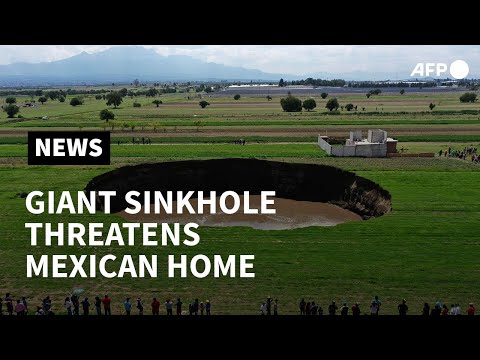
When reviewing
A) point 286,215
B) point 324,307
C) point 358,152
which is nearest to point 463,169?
point 358,152

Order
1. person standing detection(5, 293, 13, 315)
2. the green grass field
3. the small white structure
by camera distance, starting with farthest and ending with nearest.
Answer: the small white structure → the green grass field → person standing detection(5, 293, 13, 315)

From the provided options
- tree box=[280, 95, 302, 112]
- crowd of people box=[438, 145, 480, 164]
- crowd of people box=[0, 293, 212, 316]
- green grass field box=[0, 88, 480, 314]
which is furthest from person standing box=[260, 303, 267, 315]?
tree box=[280, 95, 302, 112]

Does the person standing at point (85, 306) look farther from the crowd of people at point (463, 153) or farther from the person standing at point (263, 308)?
the crowd of people at point (463, 153)

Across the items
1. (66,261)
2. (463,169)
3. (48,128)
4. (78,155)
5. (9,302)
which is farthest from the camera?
(48,128)

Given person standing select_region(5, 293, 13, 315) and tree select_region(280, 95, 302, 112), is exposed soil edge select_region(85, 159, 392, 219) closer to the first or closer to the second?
person standing select_region(5, 293, 13, 315)
